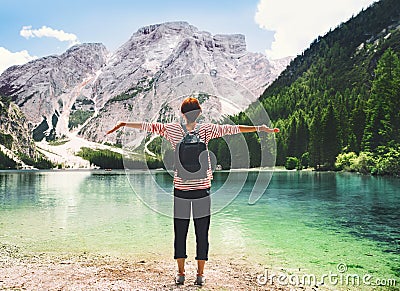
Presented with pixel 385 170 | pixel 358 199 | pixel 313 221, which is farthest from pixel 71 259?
pixel 385 170

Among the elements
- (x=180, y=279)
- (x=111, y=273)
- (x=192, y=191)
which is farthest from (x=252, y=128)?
(x=111, y=273)

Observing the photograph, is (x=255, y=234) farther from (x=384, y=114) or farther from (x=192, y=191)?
(x=384, y=114)

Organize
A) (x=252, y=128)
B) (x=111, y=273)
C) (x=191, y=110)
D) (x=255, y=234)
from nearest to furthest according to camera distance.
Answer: (x=191, y=110)
(x=252, y=128)
(x=111, y=273)
(x=255, y=234)

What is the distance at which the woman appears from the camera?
6.95 metres

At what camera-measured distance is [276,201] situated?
2858cm

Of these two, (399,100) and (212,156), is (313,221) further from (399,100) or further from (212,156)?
(399,100)

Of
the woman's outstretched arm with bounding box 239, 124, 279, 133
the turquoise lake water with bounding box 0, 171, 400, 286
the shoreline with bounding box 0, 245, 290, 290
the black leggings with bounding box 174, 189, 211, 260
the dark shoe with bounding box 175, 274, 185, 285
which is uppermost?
the woman's outstretched arm with bounding box 239, 124, 279, 133

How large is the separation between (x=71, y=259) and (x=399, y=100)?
214 feet

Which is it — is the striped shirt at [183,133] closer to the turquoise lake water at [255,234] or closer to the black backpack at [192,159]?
the black backpack at [192,159]

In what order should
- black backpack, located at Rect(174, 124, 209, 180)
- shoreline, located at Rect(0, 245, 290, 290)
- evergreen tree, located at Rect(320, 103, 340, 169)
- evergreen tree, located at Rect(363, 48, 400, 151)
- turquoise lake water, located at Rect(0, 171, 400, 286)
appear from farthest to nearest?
1. evergreen tree, located at Rect(320, 103, 340, 169)
2. evergreen tree, located at Rect(363, 48, 400, 151)
3. turquoise lake water, located at Rect(0, 171, 400, 286)
4. shoreline, located at Rect(0, 245, 290, 290)
5. black backpack, located at Rect(174, 124, 209, 180)

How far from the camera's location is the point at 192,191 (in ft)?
22.7

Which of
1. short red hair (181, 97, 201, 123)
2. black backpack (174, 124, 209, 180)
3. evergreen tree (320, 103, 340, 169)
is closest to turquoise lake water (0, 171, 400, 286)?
black backpack (174, 124, 209, 180)

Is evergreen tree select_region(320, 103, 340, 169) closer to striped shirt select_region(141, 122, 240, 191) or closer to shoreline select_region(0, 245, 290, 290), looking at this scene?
shoreline select_region(0, 245, 290, 290)

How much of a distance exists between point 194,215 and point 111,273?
2531 millimetres
